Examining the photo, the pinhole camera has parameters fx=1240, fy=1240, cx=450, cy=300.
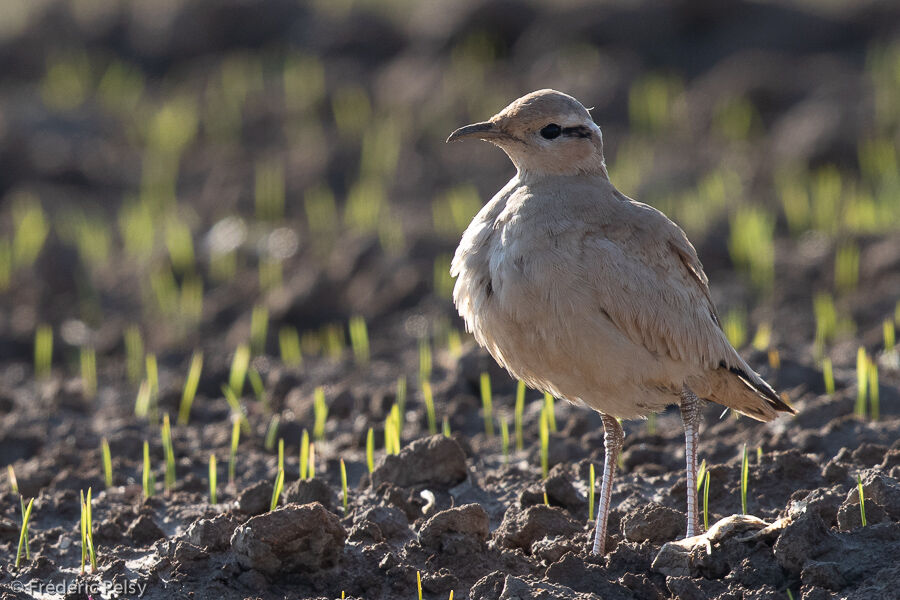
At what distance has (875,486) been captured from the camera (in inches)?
169

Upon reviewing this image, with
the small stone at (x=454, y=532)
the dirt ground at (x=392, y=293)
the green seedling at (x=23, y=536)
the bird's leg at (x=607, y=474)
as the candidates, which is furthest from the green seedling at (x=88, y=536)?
the bird's leg at (x=607, y=474)

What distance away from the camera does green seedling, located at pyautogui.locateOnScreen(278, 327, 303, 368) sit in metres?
7.46

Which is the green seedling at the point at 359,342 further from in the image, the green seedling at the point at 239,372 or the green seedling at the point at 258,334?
the green seedling at the point at 239,372

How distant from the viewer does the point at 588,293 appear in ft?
14.4

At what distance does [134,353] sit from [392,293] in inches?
70.2

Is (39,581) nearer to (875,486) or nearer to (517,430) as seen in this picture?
(517,430)

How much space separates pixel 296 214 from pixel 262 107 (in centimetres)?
272

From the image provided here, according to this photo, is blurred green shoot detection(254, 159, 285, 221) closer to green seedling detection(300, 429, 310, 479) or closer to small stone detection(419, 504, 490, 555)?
green seedling detection(300, 429, 310, 479)

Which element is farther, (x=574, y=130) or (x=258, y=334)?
(x=258, y=334)

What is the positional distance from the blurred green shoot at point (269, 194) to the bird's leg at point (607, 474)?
574cm

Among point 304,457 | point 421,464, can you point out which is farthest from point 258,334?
point 421,464

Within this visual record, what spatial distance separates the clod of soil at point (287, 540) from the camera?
415 centimetres

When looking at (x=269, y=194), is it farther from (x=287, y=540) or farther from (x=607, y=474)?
(x=287, y=540)

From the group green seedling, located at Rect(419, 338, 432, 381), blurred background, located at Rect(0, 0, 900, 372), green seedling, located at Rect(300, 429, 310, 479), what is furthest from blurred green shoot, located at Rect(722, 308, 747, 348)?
green seedling, located at Rect(300, 429, 310, 479)
